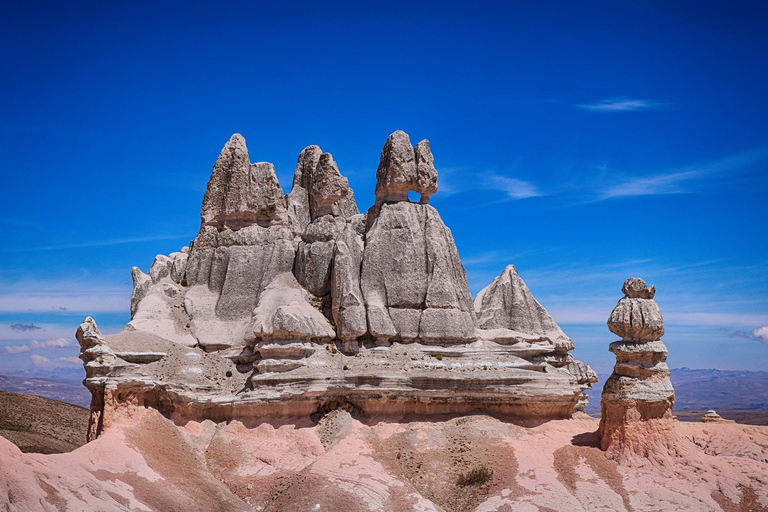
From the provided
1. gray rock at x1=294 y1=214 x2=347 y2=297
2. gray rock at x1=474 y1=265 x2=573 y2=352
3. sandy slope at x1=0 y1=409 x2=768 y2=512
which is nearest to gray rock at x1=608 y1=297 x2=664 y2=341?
sandy slope at x1=0 y1=409 x2=768 y2=512

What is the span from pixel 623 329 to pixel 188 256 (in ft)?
76.2

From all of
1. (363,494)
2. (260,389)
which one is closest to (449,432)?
(363,494)

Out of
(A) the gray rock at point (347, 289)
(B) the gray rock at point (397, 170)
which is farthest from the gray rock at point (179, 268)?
(B) the gray rock at point (397, 170)

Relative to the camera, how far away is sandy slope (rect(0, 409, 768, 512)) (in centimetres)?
3161

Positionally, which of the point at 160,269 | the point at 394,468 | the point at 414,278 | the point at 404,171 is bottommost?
the point at 394,468

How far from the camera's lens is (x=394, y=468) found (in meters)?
35.3

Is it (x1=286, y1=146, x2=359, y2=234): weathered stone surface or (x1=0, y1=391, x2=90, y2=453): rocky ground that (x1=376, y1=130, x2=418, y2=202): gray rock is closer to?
(x1=286, y1=146, x2=359, y2=234): weathered stone surface

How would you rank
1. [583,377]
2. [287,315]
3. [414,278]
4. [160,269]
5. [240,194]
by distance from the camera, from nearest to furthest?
[287,315] < [414,278] < [240,194] < [160,269] < [583,377]

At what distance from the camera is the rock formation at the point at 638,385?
3516 cm

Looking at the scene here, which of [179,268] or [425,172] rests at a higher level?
[425,172]

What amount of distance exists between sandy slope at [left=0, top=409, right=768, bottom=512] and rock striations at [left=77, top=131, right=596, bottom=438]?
1.30 metres

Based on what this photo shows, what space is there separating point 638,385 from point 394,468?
11.4 meters

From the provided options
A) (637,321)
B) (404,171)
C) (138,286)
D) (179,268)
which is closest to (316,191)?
(404,171)

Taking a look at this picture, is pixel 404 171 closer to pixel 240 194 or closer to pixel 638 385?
pixel 240 194
